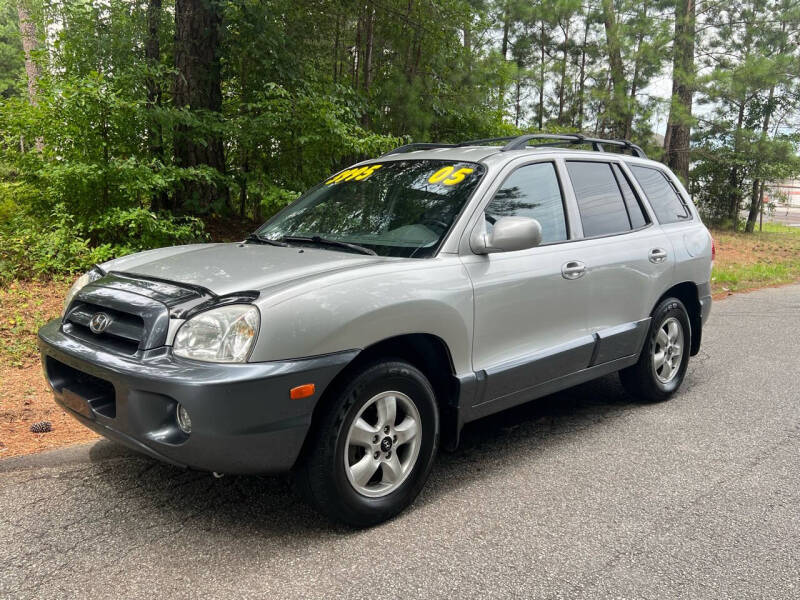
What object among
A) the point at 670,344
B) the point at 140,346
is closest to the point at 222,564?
the point at 140,346

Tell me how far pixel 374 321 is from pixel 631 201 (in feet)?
8.82

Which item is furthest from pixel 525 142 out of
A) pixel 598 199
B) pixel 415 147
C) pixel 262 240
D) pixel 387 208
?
pixel 262 240

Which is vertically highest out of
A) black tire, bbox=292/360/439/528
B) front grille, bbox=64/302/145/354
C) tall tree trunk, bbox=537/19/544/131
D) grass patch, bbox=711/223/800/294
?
tall tree trunk, bbox=537/19/544/131

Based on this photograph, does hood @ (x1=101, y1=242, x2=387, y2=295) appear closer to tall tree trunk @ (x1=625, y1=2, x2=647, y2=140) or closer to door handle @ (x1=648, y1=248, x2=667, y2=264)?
door handle @ (x1=648, y1=248, x2=667, y2=264)

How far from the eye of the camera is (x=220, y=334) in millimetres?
2793

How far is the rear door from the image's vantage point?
171 inches

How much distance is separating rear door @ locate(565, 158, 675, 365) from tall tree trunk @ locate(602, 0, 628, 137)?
1034 centimetres

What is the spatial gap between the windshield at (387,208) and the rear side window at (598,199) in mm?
869

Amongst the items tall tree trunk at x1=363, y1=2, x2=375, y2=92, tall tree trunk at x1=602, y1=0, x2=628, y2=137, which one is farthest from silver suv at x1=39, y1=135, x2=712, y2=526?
tall tree trunk at x1=602, y1=0, x2=628, y2=137

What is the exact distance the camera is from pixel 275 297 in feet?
9.32

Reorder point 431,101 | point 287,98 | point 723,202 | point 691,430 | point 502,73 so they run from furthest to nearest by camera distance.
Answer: point 723,202 < point 502,73 < point 431,101 < point 287,98 < point 691,430

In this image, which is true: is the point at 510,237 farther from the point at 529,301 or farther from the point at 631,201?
the point at 631,201

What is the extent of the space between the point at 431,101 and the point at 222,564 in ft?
32.2

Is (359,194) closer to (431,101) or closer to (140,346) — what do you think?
(140,346)
